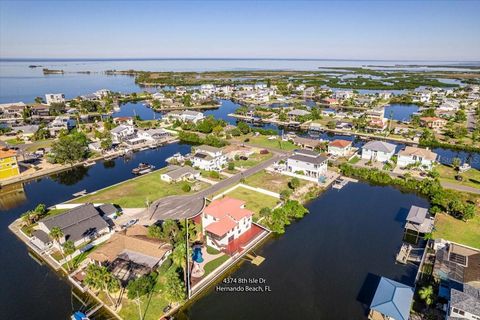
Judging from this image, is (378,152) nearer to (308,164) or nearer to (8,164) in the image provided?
(308,164)

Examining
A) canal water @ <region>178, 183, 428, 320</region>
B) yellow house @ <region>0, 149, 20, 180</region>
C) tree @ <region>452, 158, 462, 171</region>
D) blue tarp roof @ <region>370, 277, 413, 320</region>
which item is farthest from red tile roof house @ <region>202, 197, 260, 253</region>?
tree @ <region>452, 158, 462, 171</region>

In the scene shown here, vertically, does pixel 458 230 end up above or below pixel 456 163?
below

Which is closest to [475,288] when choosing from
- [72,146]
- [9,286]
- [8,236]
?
[9,286]

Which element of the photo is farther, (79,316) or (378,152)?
(378,152)

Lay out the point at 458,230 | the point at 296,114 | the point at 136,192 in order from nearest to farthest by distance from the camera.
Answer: the point at 458,230 → the point at 136,192 → the point at 296,114

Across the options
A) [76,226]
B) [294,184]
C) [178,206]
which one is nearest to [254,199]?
[294,184]

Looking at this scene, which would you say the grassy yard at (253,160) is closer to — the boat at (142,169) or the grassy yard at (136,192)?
the grassy yard at (136,192)

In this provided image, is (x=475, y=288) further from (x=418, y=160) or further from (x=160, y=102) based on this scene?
(x=160, y=102)
